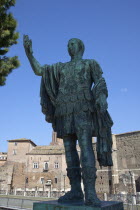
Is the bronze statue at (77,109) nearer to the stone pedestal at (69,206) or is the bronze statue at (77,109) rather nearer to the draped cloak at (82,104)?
the draped cloak at (82,104)

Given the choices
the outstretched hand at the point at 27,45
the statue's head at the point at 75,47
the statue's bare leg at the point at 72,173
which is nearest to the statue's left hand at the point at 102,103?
the statue's bare leg at the point at 72,173

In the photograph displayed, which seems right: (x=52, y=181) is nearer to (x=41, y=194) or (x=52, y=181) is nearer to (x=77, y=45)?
(x=41, y=194)

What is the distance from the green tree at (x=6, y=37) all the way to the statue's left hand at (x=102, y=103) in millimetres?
6721

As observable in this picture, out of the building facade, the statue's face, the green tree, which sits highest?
the green tree

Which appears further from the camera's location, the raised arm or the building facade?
the building facade

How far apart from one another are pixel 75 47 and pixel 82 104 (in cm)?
113

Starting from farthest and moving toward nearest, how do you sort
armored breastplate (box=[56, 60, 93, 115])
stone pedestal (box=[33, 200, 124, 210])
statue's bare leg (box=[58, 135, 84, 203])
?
1. armored breastplate (box=[56, 60, 93, 115])
2. statue's bare leg (box=[58, 135, 84, 203])
3. stone pedestal (box=[33, 200, 124, 210])

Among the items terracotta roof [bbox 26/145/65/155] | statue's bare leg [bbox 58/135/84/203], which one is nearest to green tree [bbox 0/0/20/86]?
statue's bare leg [bbox 58/135/84/203]

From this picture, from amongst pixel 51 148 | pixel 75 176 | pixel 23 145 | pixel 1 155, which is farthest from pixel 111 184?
pixel 75 176

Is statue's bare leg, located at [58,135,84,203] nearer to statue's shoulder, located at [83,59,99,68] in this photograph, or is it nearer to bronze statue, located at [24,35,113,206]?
bronze statue, located at [24,35,113,206]

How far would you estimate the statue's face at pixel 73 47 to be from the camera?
3.80 metres

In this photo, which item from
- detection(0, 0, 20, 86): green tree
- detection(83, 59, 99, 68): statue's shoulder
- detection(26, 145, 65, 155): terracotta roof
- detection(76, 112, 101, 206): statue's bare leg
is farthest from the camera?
detection(26, 145, 65, 155): terracotta roof

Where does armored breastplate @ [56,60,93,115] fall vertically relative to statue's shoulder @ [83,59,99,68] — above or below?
below

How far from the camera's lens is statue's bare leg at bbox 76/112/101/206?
294 cm
